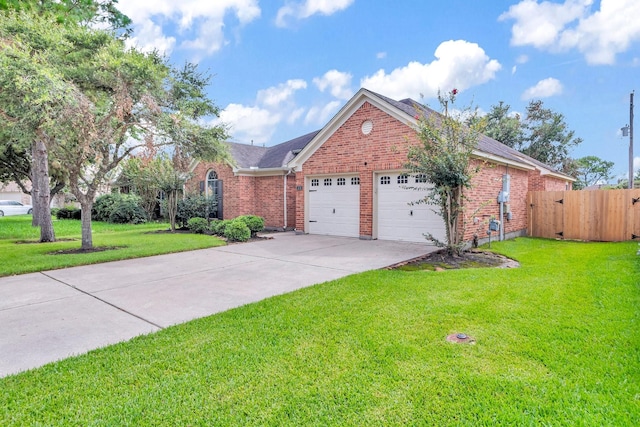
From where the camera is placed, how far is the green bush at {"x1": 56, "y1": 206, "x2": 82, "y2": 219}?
2416 centimetres

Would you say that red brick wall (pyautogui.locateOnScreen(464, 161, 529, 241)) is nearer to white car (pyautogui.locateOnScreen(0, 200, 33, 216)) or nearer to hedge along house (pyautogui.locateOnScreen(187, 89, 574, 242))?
hedge along house (pyautogui.locateOnScreen(187, 89, 574, 242))

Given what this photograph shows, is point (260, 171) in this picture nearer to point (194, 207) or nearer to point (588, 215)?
point (194, 207)

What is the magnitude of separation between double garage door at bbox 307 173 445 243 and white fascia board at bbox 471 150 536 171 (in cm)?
169

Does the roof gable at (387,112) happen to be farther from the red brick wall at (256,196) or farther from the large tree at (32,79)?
the large tree at (32,79)

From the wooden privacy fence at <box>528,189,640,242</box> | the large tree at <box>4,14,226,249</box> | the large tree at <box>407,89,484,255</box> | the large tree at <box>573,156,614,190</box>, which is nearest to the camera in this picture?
the large tree at <box>407,89,484,255</box>

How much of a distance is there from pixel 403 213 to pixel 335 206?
2.74 m

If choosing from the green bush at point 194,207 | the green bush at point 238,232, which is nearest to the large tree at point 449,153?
the green bush at point 238,232

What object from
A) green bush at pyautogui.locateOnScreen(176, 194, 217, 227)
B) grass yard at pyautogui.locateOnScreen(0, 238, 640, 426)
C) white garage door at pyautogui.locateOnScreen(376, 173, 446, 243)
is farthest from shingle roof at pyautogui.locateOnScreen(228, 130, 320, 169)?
grass yard at pyautogui.locateOnScreen(0, 238, 640, 426)

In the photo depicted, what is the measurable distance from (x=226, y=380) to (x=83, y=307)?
10.4 feet

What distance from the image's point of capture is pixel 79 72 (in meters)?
8.84

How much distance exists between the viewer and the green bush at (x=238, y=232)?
1178 cm

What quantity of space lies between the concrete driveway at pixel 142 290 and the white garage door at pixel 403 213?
1.07m

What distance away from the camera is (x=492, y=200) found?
11.2m

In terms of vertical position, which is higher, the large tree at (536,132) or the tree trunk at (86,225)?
the large tree at (536,132)
